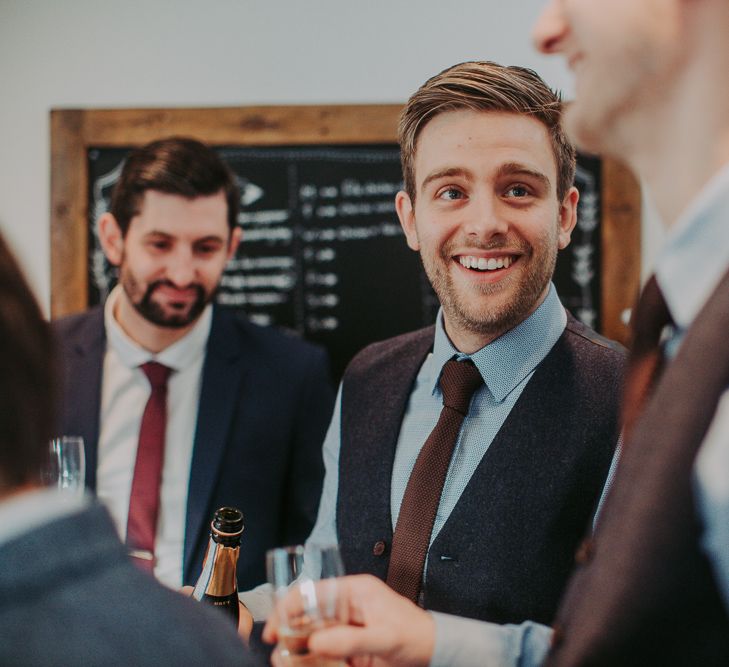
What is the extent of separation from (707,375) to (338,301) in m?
2.09

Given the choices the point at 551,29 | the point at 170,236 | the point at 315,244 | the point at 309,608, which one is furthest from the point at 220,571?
the point at 315,244

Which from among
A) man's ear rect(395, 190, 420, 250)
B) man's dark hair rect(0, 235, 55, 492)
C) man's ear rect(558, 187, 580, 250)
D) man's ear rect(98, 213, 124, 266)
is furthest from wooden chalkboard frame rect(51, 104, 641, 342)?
man's dark hair rect(0, 235, 55, 492)

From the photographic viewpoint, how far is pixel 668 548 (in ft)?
1.97

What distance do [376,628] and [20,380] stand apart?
556 mm

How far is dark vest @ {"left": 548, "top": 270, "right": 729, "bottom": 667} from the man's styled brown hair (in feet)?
2.73

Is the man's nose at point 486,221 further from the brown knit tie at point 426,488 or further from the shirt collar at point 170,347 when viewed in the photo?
the shirt collar at point 170,347

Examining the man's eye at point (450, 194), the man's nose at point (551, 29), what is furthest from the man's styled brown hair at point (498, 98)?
the man's nose at point (551, 29)

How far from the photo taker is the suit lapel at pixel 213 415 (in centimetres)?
200

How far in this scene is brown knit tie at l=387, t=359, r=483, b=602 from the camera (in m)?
1.28

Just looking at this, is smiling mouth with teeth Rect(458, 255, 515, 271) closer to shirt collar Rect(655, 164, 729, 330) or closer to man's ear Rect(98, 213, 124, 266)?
shirt collar Rect(655, 164, 729, 330)

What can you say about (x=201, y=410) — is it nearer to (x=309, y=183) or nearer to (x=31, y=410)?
(x=309, y=183)

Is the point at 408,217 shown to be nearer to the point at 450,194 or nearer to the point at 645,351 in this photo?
the point at 450,194

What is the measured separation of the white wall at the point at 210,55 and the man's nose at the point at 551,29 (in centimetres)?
179

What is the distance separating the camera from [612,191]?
8.33ft
